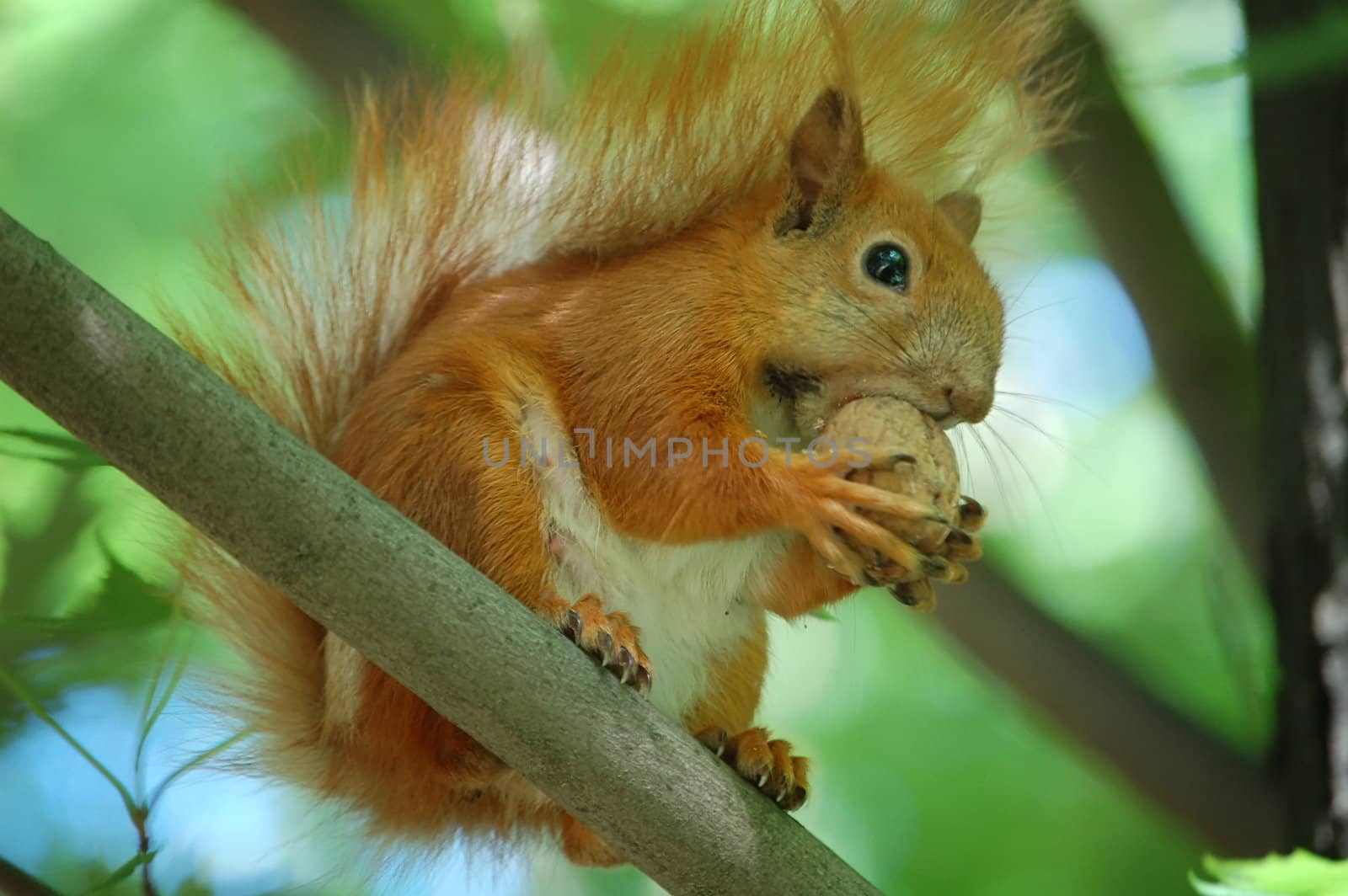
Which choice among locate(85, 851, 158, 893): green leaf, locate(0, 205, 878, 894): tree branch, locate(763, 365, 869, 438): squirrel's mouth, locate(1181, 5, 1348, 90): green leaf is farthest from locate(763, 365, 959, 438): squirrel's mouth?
locate(1181, 5, 1348, 90): green leaf

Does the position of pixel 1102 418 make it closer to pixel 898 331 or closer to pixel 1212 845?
pixel 1212 845

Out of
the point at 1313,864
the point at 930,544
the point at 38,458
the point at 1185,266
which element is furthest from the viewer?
the point at 1185,266

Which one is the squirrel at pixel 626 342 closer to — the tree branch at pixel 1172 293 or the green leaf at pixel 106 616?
the green leaf at pixel 106 616

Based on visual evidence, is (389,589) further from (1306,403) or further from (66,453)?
(1306,403)

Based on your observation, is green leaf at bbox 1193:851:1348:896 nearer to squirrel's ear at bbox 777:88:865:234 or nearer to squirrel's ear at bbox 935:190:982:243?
squirrel's ear at bbox 777:88:865:234

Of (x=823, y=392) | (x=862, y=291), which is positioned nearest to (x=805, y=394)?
(x=823, y=392)

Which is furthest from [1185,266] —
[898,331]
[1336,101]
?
[898,331]
